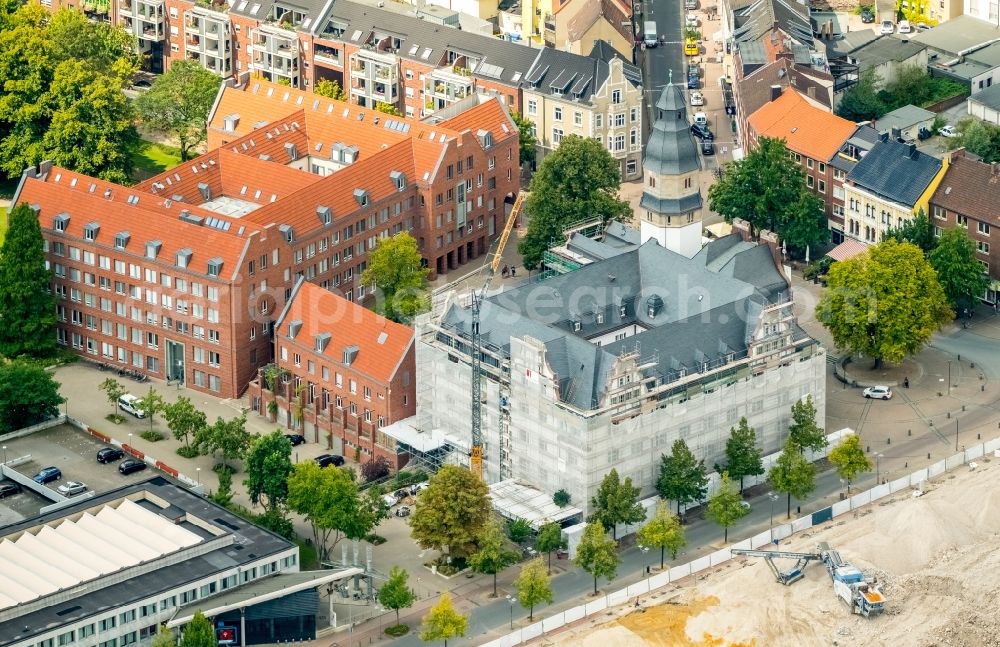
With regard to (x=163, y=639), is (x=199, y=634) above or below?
below

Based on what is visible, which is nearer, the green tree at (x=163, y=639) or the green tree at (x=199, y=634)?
the green tree at (x=163, y=639)

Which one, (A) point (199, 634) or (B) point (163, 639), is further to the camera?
(A) point (199, 634)

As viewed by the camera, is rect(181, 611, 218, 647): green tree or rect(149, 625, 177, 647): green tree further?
rect(181, 611, 218, 647): green tree
